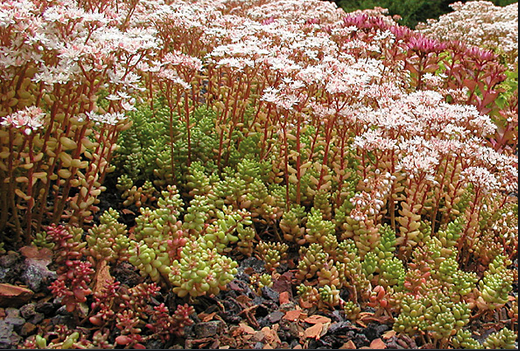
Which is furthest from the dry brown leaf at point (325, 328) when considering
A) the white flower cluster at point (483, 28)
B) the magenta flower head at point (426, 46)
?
Answer: the white flower cluster at point (483, 28)

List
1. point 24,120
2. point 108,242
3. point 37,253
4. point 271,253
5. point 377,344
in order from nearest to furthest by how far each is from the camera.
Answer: point 24,120 < point 377,344 < point 108,242 < point 37,253 < point 271,253

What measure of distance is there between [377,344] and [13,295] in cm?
156

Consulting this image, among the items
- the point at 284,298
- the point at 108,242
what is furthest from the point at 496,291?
the point at 108,242

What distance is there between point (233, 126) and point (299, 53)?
32.3 inches

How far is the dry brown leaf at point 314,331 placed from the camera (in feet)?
6.73

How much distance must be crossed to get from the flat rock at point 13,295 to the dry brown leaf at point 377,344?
1486 millimetres

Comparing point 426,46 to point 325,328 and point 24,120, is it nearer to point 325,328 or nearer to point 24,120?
point 325,328

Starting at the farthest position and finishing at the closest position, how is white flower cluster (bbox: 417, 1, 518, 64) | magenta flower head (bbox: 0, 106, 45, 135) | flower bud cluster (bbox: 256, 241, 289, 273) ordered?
1. white flower cluster (bbox: 417, 1, 518, 64)
2. flower bud cluster (bbox: 256, 241, 289, 273)
3. magenta flower head (bbox: 0, 106, 45, 135)

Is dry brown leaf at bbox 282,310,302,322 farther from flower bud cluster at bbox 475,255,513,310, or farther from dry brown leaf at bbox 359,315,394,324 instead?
flower bud cluster at bbox 475,255,513,310

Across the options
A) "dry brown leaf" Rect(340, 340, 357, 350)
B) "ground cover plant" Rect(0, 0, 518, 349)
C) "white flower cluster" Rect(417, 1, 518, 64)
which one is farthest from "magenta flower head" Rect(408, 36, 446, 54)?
"dry brown leaf" Rect(340, 340, 357, 350)

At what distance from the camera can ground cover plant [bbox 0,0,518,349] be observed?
1.98 meters

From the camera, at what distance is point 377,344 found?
201 centimetres

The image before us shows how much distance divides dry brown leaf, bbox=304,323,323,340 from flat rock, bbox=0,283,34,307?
3.98 feet

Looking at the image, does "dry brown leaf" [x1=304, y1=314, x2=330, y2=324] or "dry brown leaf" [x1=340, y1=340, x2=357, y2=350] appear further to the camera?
"dry brown leaf" [x1=304, y1=314, x2=330, y2=324]
